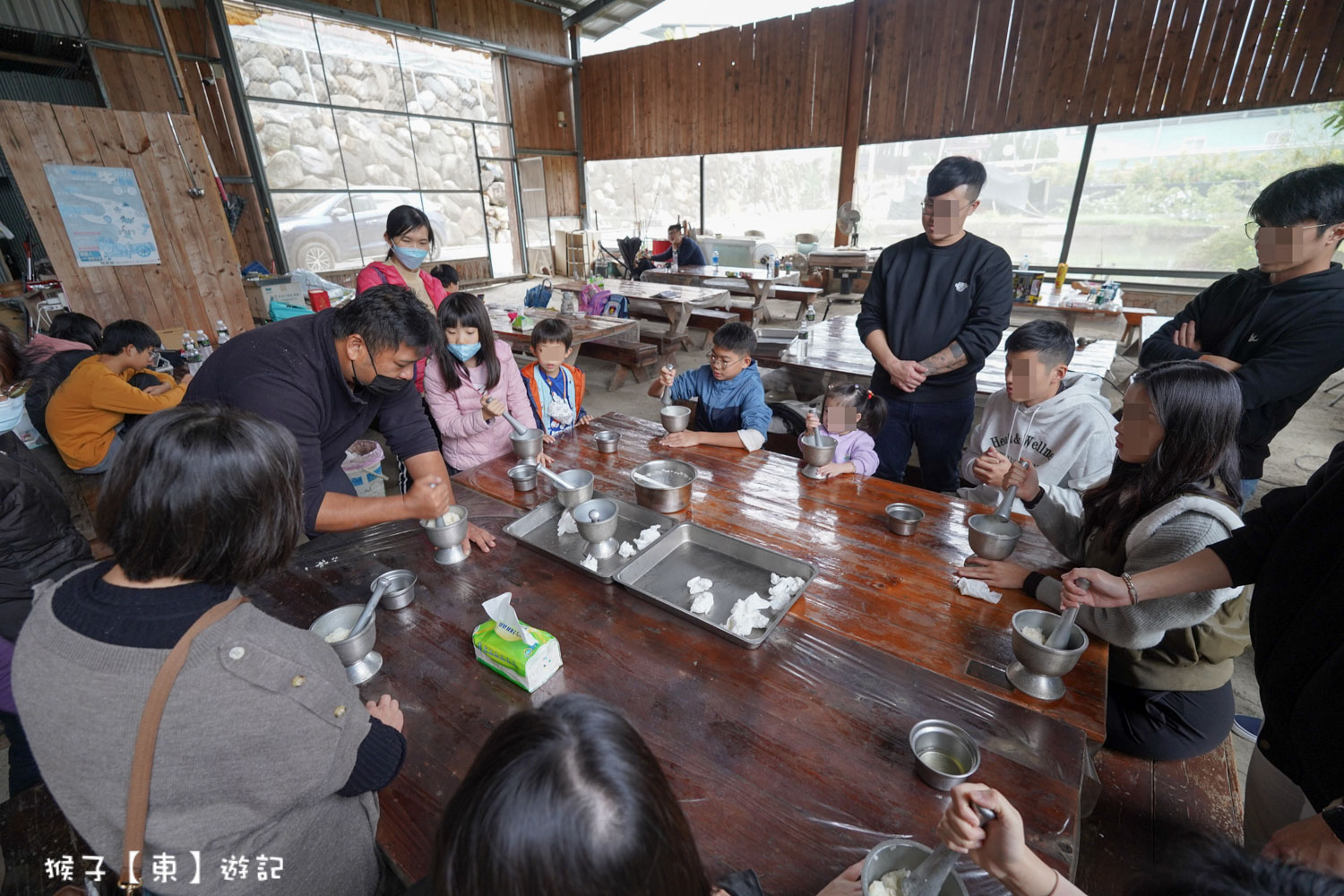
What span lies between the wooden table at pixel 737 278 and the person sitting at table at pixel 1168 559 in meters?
7.12

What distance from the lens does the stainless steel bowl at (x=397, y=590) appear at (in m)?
1.59

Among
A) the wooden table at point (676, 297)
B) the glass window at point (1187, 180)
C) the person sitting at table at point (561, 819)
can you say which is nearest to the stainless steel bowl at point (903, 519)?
the person sitting at table at point (561, 819)

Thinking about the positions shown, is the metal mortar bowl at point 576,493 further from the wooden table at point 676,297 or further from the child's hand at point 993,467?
the wooden table at point 676,297

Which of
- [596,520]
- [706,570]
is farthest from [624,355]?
[706,570]

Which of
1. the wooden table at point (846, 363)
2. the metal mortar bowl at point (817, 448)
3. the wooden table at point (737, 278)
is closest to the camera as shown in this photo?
the metal mortar bowl at point (817, 448)

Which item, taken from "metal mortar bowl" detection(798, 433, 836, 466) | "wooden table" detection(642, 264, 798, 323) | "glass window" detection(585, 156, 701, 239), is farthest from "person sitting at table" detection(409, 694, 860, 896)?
"glass window" detection(585, 156, 701, 239)

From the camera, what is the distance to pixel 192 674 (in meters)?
0.82

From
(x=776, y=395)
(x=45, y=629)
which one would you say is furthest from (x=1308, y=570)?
(x=776, y=395)

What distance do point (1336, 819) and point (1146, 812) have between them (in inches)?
29.9

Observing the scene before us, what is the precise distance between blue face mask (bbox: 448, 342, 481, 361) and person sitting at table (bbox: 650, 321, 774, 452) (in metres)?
0.99

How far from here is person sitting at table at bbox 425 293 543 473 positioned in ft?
9.64

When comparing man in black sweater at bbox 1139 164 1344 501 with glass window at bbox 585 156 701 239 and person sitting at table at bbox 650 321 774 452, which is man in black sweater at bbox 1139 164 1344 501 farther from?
glass window at bbox 585 156 701 239

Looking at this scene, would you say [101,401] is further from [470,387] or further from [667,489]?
[667,489]

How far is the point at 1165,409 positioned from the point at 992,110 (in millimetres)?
9864
